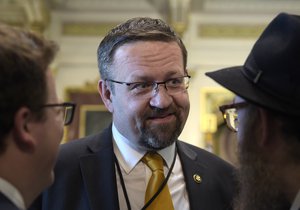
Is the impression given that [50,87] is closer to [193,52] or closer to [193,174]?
[193,174]

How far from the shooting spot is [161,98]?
1.93m

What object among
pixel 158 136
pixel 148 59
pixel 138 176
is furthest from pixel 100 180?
pixel 148 59

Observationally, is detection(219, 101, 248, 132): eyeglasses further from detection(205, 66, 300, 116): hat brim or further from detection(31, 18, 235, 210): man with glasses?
detection(31, 18, 235, 210): man with glasses

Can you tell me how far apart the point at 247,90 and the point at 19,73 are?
0.67 metres

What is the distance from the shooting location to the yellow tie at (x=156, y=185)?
1.88 meters

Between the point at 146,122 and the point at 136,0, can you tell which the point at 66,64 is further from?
the point at 146,122

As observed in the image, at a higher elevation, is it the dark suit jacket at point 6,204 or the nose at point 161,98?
the nose at point 161,98

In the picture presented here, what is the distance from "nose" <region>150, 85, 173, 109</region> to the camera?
192 cm

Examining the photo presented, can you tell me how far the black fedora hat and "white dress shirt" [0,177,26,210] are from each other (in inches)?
26.9

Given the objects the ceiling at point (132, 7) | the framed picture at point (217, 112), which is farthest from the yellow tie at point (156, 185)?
the ceiling at point (132, 7)

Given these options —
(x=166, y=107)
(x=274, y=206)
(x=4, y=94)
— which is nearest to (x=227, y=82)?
(x=274, y=206)

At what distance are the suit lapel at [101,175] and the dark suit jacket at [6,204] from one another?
0.73 meters

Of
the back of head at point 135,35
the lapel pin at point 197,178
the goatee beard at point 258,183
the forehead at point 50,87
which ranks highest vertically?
the back of head at point 135,35

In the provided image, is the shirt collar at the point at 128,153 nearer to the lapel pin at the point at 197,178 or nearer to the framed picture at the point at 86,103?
the lapel pin at the point at 197,178
